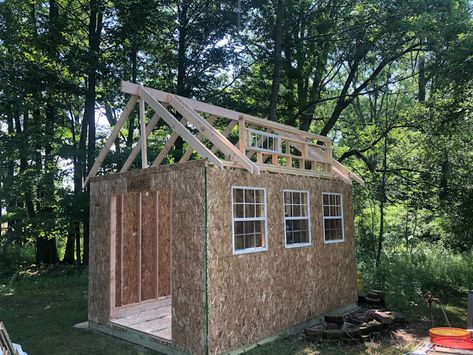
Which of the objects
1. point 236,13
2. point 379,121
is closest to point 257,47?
point 236,13

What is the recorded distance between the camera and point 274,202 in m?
7.26

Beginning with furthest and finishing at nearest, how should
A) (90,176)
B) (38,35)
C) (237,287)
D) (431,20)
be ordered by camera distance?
(38,35)
(431,20)
(90,176)
(237,287)

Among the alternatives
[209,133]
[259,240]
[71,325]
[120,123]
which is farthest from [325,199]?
[71,325]

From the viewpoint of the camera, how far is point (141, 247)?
30.1 feet

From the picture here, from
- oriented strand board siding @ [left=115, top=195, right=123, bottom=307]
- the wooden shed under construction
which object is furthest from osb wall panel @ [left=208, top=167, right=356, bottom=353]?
oriented strand board siding @ [left=115, top=195, right=123, bottom=307]

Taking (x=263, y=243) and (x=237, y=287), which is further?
(x=263, y=243)

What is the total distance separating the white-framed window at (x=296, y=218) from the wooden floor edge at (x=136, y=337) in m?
2.83

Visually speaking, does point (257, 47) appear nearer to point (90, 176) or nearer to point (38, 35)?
point (38, 35)

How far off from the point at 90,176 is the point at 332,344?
5.90 metres

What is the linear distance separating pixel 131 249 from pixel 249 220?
3.62 m

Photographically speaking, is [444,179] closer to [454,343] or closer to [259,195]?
Result: [259,195]

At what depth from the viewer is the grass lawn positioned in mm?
6555

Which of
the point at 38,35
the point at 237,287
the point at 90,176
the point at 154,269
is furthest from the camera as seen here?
the point at 38,35

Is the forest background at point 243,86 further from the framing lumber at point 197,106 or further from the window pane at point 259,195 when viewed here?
the window pane at point 259,195
